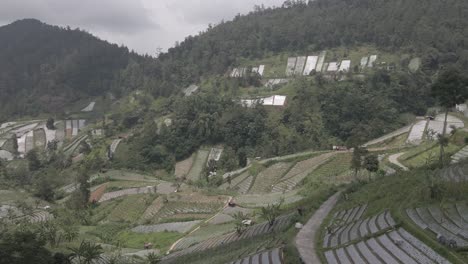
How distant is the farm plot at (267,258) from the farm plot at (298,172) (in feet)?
92.7

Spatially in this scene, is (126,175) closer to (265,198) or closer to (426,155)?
(265,198)

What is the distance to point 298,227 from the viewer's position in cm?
3028

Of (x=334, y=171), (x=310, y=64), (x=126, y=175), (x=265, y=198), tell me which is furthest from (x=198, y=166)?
(x=310, y=64)

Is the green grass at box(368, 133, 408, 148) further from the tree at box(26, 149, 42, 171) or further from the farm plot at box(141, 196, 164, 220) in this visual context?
the tree at box(26, 149, 42, 171)

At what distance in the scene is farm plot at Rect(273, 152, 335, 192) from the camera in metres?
54.9

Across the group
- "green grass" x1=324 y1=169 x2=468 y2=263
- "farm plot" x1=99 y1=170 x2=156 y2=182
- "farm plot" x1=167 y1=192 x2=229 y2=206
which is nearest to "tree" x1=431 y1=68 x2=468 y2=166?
"green grass" x1=324 y1=169 x2=468 y2=263

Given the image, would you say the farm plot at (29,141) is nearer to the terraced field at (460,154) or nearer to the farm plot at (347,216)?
the farm plot at (347,216)

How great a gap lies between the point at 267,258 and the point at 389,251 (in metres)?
6.42

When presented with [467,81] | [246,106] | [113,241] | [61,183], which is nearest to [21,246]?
[113,241]

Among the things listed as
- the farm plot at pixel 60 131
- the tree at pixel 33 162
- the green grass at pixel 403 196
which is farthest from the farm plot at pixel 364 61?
the farm plot at pixel 60 131

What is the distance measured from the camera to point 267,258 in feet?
80.4

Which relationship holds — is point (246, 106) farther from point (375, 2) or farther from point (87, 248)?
point (375, 2)

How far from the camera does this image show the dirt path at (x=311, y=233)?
77.9 feet

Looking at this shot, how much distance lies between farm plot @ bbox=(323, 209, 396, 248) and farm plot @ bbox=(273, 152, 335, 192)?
25.9 metres
